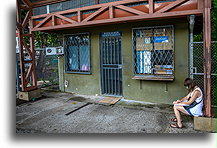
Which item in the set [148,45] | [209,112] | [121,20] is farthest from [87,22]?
[209,112]

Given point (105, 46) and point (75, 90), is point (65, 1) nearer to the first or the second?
point (105, 46)

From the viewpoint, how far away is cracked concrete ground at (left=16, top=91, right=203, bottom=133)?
4.20 meters

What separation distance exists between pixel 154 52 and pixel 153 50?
0.07 m

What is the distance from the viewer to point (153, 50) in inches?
228

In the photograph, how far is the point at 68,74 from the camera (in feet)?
25.4

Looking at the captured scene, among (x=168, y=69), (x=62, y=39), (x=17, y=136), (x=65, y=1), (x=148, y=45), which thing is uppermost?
(x=65, y=1)

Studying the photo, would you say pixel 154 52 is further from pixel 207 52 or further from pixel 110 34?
pixel 207 52

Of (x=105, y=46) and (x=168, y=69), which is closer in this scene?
(x=168, y=69)

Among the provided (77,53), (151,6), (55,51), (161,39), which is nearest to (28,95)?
(55,51)

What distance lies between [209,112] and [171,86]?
1931 millimetres

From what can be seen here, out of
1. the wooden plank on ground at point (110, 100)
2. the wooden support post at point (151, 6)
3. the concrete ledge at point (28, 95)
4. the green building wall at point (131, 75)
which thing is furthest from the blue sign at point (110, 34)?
the concrete ledge at point (28, 95)

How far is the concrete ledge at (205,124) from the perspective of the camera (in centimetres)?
378

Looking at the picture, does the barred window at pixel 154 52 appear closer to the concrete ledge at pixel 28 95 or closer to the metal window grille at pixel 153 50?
the metal window grille at pixel 153 50

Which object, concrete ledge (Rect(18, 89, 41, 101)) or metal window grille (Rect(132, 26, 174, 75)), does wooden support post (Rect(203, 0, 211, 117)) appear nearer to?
metal window grille (Rect(132, 26, 174, 75))
